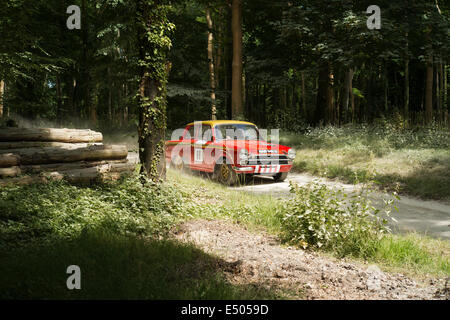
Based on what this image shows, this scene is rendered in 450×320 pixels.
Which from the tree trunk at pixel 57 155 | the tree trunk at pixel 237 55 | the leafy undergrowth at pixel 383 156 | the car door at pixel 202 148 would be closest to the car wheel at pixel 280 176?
the leafy undergrowth at pixel 383 156

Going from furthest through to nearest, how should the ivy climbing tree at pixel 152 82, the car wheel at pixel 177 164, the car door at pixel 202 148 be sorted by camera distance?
the car wheel at pixel 177 164
the car door at pixel 202 148
the ivy climbing tree at pixel 152 82

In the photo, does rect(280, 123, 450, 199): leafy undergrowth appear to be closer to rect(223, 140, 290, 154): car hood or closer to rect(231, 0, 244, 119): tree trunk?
rect(223, 140, 290, 154): car hood

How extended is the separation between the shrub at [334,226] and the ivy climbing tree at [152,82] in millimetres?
2878

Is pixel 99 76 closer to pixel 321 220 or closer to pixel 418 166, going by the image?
pixel 418 166

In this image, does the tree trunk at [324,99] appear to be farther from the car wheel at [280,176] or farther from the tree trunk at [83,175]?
the tree trunk at [83,175]

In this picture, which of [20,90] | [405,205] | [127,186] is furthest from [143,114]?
[20,90]

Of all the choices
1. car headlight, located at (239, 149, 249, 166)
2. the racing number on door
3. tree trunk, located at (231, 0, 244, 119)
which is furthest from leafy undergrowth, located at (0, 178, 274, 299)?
tree trunk, located at (231, 0, 244, 119)

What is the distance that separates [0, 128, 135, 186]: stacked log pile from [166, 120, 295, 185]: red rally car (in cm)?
231

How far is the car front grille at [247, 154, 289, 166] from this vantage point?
929 cm

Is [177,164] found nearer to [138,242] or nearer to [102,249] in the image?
[138,242]

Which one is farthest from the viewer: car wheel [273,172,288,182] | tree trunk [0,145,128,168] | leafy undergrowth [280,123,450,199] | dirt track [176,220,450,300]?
car wheel [273,172,288,182]

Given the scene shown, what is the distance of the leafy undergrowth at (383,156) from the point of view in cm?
907

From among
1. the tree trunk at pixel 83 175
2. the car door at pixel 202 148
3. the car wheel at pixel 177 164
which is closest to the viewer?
the tree trunk at pixel 83 175
